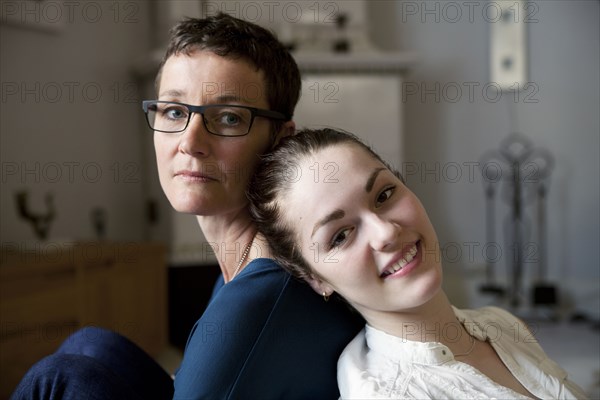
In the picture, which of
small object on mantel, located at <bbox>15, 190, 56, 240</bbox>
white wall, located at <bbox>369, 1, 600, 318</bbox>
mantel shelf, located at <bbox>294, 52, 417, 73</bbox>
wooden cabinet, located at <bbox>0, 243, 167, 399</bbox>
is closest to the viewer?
wooden cabinet, located at <bbox>0, 243, 167, 399</bbox>

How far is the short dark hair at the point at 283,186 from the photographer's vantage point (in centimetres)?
88

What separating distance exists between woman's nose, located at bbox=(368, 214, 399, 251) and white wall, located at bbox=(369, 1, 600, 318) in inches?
113

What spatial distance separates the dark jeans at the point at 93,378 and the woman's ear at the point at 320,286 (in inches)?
13.8

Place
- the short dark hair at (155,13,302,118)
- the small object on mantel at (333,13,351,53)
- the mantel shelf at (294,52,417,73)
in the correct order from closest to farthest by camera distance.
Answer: the short dark hair at (155,13,302,118), the mantel shelf at (294,52,417,73), the small object on mantel at (333,13,351,53)

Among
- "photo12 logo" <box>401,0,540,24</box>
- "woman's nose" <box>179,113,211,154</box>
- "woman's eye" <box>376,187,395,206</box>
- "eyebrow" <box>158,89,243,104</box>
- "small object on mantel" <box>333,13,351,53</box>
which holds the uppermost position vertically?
"photo12 logo" <box>401,0,540,24</box>

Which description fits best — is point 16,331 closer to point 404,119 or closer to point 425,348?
point 425,348

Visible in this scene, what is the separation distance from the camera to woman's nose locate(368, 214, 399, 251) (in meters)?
0.79

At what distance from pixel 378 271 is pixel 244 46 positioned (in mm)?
449

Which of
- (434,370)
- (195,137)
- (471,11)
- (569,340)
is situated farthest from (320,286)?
(471,11)

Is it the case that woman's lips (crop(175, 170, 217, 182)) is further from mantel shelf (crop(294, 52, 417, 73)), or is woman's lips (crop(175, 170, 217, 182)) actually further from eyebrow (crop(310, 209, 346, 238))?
mantel shelf (crop(294, 52, 417, 73))

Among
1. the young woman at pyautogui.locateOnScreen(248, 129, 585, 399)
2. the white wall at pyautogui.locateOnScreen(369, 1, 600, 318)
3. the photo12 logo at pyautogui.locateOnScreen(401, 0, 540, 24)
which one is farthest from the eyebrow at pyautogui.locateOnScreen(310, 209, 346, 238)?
the photo12 logo at pyautogui.locateOnScreen(401, 0, 540, 24)

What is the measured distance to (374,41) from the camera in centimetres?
366

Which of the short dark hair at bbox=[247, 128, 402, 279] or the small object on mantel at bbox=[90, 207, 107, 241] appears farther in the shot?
the small object on mantel at bbox=[90, 207, 107, 241]

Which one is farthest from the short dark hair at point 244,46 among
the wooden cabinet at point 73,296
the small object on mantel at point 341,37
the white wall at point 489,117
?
the white wall at point 489,117
